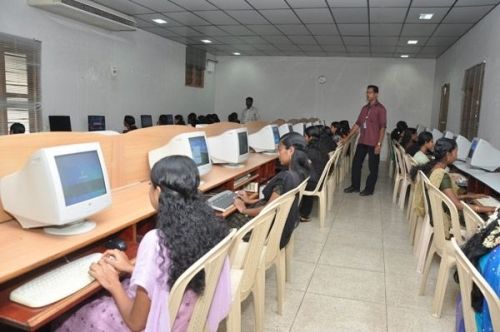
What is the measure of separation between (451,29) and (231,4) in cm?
328

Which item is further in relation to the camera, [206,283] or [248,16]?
[248,16]

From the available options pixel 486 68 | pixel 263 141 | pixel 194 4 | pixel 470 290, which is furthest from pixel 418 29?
pixel 470 290

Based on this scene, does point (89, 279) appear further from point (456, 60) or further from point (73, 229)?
point (456, 60)

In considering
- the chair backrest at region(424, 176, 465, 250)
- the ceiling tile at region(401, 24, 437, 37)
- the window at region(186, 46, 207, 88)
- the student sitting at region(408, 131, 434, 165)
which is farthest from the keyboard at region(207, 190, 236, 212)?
the window at region(186, 46, 207, 88)

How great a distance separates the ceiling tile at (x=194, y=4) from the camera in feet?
16.8

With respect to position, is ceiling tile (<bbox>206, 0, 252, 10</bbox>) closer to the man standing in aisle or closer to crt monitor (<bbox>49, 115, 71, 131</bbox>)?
crt monitor (<bbox>49, 115, 71, 131</bbox>)

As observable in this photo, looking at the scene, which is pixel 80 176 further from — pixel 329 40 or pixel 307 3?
pixel 329 40

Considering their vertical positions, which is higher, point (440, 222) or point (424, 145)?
point (424, 145)

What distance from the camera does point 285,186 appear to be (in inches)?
97.8

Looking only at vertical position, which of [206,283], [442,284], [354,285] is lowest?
[354,285]

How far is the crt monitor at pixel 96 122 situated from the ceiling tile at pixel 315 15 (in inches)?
126

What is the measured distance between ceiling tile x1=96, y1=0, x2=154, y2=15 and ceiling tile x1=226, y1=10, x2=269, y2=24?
1191 mm

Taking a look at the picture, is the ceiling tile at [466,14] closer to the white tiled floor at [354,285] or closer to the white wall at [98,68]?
the white tiled floor at [354,285]

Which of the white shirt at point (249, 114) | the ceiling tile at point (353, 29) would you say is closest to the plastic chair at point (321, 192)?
the ceiling tile at point (353, 29)
